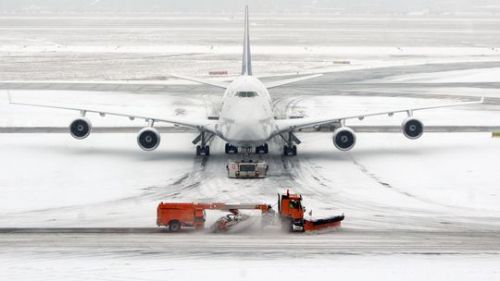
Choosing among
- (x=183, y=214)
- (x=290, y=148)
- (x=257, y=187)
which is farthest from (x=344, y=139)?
(x=183, y=214)

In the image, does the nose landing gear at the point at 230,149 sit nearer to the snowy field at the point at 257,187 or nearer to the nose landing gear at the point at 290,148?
the snowy field at the point at 257,187

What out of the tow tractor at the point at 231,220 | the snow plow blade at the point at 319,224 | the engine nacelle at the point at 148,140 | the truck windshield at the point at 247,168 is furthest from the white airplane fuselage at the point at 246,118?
the snow plow blade at the point at 319,224

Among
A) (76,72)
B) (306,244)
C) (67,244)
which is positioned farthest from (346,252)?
(76,72)

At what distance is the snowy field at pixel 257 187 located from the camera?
32.2 meters

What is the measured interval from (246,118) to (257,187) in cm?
586

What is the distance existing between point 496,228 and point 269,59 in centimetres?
8576

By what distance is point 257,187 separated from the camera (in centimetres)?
4566

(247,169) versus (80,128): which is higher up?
(80,128)

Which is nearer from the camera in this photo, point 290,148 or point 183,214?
point 183,214

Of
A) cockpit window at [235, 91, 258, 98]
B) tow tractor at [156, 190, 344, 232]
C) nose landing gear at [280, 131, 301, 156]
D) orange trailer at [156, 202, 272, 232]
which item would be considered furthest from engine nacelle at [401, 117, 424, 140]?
orange trailer at [156, 202, 272, 232]

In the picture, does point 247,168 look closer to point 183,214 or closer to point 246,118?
point 246,118

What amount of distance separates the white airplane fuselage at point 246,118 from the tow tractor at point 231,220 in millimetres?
12712

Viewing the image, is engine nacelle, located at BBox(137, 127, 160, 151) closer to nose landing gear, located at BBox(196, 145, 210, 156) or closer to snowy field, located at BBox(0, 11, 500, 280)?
snowy field, located at BBox(0, 11, 500, 280)

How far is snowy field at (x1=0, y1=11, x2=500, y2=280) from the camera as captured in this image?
105ft
